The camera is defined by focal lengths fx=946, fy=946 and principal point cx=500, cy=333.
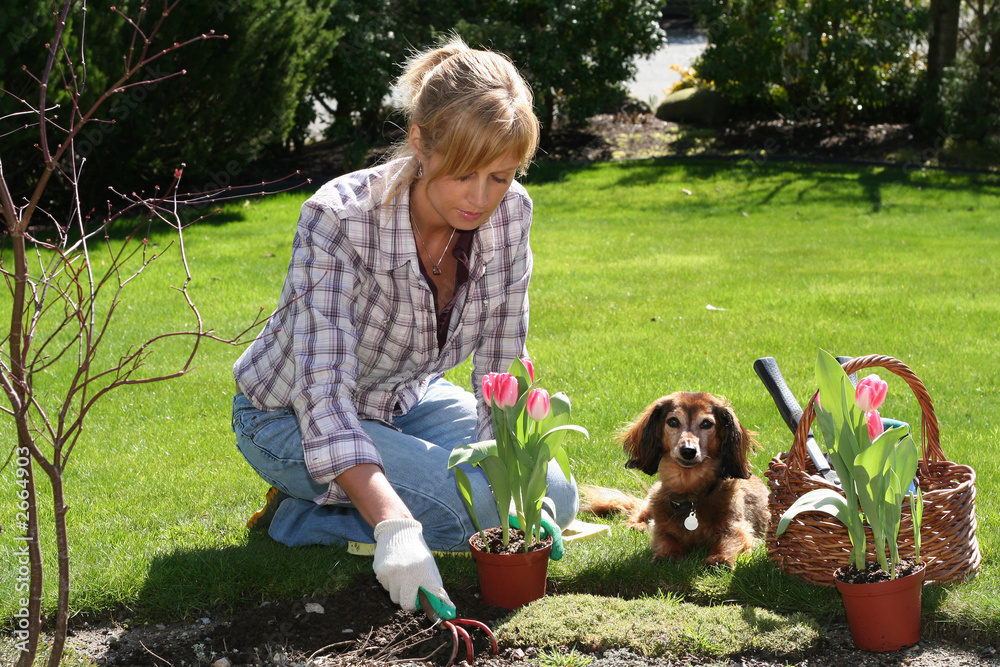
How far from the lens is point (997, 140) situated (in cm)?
1272

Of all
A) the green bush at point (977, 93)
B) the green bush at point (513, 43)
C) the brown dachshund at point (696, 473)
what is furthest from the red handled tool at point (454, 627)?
the green bush at point (977, 93)

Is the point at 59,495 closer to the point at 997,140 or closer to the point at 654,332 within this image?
the point at 654,332

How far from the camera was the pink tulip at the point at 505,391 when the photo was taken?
98.7 inches

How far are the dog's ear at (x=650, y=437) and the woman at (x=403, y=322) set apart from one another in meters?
0.28

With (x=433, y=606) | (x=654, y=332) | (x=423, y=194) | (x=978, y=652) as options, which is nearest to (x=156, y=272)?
(x=654, y=332)

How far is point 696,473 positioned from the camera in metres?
3.34

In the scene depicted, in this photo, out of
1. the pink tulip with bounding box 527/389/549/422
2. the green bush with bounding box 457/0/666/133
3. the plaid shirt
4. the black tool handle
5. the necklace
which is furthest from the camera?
the green bush with bounding box 457/0/666/133

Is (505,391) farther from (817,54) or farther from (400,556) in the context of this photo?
(817,54)

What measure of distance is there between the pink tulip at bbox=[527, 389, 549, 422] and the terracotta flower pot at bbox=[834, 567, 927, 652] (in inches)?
35.9

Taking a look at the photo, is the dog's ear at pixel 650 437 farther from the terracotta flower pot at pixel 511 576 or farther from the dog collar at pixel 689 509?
the terracotta flower pot at pixel 511 576

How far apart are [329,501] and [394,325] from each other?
65cm

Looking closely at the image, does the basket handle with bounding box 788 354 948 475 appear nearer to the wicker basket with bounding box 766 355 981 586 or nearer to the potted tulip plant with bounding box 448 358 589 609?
the wicker basket with bounding box 766 355 981 586

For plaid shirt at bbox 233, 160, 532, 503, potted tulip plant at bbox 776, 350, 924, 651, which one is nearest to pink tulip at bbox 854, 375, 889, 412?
potted tulip plant at bbox 776, 350, 924, 651

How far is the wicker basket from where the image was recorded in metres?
2.73
